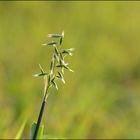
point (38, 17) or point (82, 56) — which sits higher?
point (38, 17)

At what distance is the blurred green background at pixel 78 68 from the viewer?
4.38 m

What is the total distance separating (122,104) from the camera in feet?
20.0

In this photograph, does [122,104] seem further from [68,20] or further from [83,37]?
[68,20]

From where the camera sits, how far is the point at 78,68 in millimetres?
6590

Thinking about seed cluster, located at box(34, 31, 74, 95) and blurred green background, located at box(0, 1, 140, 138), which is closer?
seed cluster, located at box(34, 31, 74, 95)

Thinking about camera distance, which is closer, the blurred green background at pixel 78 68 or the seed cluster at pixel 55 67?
the seed cluster at pixel 55 67

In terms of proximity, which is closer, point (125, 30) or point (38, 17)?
point (38, 17)

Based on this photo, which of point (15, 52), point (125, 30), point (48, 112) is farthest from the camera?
point (125, 30)

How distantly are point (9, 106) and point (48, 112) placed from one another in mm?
382

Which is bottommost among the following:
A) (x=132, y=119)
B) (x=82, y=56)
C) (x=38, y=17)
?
(x=132, y=119)

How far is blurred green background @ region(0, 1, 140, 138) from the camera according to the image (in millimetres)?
4375

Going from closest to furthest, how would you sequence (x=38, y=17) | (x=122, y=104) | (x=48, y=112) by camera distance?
(x=48, y=112)
(x=122, y=104)
(x=38, y=17)

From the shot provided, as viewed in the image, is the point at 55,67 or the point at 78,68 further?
the point at 78,68

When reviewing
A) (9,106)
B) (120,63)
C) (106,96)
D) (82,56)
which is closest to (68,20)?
(120,63)
